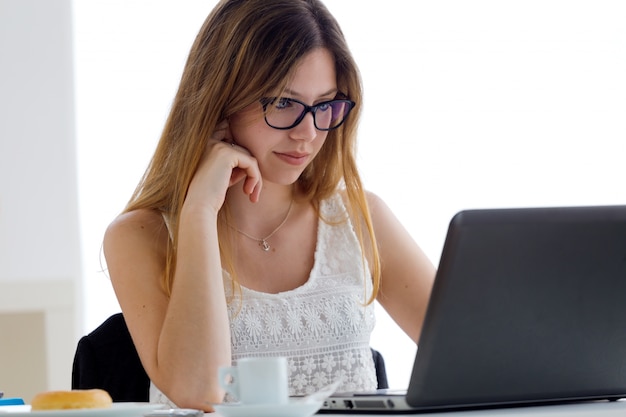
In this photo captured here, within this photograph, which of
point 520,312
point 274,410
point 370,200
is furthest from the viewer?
point 370,200

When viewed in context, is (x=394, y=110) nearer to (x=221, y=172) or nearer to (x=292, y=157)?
(x=292, y=157)

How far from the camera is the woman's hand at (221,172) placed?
5.35 ft

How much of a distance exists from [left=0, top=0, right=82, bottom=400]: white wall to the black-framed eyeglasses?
1700 millimetres

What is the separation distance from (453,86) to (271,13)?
73.3 inches

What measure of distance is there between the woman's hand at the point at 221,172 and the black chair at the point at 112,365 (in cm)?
27

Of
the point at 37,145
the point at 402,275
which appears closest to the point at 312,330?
the point at 402,275

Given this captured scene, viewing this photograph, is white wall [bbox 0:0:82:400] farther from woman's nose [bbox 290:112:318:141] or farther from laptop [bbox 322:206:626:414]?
laptop [bbox 322:206:626:414]

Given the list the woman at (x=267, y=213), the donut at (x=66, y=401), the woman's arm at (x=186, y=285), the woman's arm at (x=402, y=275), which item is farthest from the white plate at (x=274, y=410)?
the woman's arm at (x=402, y=275)

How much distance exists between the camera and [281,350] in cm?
→ 177

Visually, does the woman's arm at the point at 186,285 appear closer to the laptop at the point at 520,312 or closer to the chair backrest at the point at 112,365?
the chair backrest at the point at 112,365

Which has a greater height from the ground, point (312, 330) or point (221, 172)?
point (221, 172)

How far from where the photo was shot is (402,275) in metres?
1.96

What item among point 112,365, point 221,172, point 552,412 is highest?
point 221,172

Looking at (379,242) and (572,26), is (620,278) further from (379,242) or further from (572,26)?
(572,26)
